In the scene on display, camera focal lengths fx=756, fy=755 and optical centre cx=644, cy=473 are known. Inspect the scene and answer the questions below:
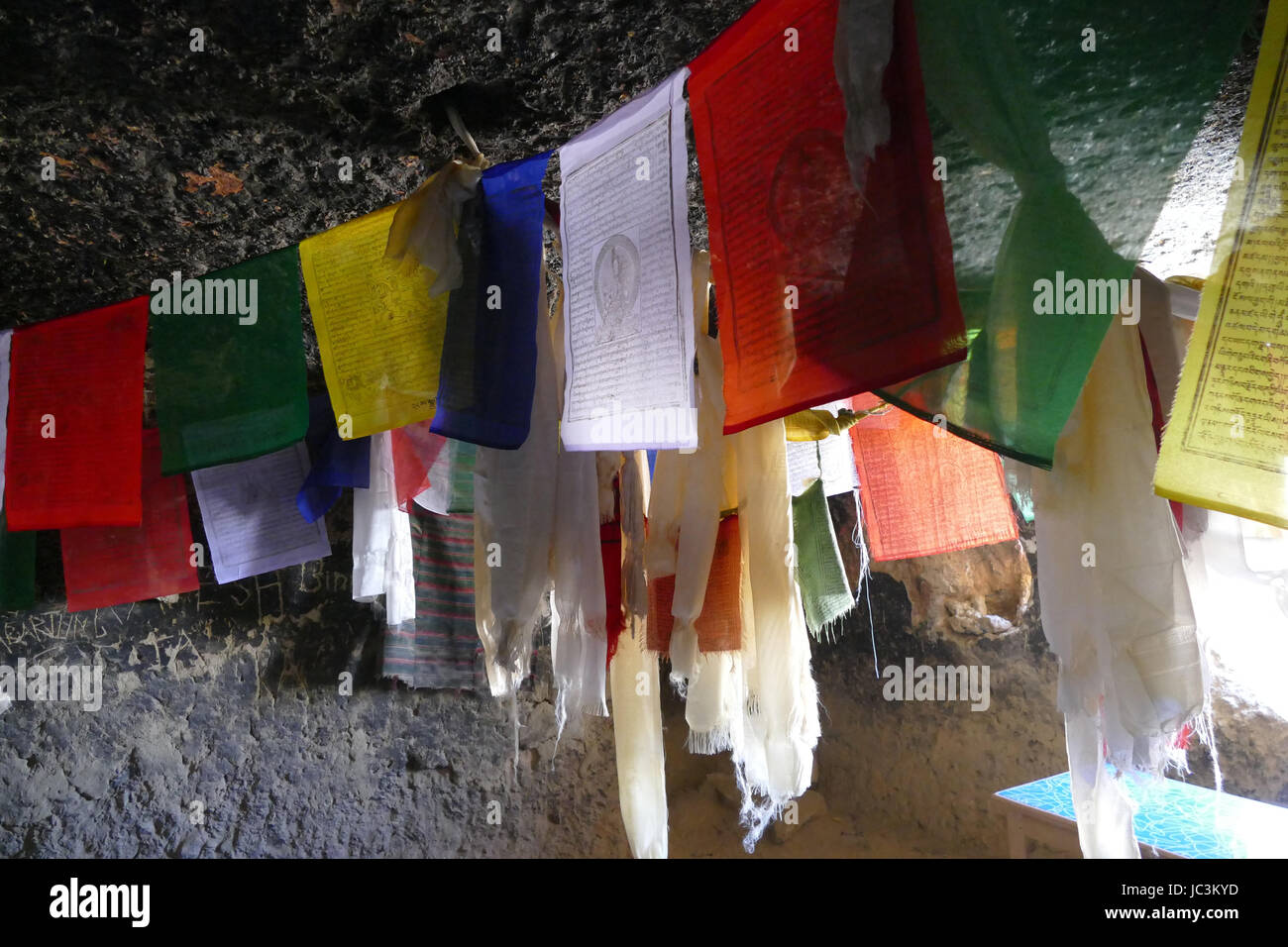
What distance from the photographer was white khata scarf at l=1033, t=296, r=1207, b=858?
99 cm

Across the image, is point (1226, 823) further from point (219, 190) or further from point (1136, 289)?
point (219, 190)

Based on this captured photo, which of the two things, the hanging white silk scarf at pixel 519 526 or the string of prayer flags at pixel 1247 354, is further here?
the hanging white silk scarf at pixel 519 526

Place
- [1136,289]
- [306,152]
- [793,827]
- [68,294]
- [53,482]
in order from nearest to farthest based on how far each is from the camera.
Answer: [1136,289] < [306,152] < [53,482] < [68,294] < [793,827]

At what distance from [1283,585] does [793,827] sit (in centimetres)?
339

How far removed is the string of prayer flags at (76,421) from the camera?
1920 millimetres

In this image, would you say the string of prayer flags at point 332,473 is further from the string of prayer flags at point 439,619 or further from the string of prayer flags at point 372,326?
the string of prayer flags at point 372,326

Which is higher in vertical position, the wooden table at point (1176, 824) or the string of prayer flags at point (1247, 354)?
the string of prayer flags at point (1247, 354)

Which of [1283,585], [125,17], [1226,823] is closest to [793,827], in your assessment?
[1226,823]

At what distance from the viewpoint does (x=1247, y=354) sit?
76 centimetres

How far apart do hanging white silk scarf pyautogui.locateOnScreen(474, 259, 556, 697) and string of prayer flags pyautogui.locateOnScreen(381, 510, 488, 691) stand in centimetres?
158

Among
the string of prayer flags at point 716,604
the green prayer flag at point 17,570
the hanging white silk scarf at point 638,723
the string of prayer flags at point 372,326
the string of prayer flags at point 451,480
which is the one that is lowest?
the hanging white silk scarf at point 638,723

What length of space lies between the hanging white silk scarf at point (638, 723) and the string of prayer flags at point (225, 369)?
0.81 metres

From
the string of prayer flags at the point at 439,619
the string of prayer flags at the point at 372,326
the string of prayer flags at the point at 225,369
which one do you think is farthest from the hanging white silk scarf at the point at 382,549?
the string of prayer flags at the point at 372,326

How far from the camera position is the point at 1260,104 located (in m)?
0.75
